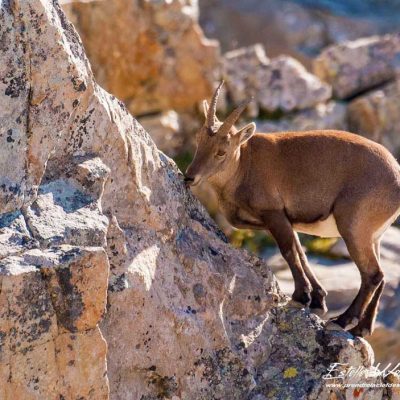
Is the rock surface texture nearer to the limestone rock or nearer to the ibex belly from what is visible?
the ibex belly

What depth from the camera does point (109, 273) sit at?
319 inches

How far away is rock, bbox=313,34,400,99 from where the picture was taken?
26.2 metres

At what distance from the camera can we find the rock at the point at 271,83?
23828mm

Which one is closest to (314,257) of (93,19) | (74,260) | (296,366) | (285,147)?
(93,19)

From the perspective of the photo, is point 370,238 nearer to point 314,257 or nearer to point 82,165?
point 82,165

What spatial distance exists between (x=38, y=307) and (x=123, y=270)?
127 cm

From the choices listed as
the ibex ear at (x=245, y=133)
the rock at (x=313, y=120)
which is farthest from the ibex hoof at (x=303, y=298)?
the rock at (x=313, y=120)

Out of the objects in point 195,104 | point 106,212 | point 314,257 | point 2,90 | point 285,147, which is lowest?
point 314,257

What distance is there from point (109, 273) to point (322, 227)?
4344mm

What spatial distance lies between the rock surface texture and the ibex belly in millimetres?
1610

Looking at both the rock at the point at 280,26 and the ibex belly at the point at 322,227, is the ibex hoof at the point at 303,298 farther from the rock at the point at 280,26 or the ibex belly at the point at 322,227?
the rock at the point at 280,26

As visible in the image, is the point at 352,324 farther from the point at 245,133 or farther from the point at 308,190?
the point at 245,133

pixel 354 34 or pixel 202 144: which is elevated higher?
pixel 202 144

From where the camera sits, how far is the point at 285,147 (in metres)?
12.0
